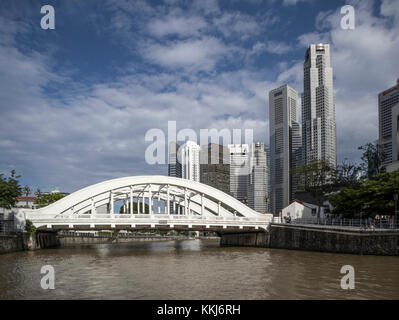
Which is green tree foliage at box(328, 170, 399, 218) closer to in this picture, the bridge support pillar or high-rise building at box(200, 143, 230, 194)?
the bridge support pillar

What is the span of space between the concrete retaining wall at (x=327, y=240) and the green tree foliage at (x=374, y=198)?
311 centimetres

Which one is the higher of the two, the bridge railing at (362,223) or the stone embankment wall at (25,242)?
the bridge railing at (362,223)

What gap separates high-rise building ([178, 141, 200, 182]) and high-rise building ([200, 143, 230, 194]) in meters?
2.79

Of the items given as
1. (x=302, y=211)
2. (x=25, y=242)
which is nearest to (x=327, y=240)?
(x=302, y=211)

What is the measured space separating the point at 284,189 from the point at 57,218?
168 m

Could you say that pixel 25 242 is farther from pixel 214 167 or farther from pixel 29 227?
pixel 214 167

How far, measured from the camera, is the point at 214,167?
185 meters

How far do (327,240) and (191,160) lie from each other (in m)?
155

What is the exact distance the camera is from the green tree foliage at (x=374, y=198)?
28.7m

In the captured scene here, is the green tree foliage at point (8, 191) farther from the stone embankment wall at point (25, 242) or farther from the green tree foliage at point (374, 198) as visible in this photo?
the green tree foliage at point (374, 198)

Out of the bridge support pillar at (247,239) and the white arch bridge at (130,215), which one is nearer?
the white arch bridge at (130,215)

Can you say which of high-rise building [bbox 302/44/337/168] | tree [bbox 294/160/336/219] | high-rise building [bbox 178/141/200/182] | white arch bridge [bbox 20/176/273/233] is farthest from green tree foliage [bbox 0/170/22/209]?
high-rise building [bbox 302/44/337/168]

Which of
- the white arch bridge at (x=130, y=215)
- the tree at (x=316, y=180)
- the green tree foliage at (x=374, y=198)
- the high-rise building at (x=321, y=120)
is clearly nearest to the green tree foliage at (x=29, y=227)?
the white arch bridge at (x=130, y=215)

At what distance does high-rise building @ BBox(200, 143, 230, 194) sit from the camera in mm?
183875
